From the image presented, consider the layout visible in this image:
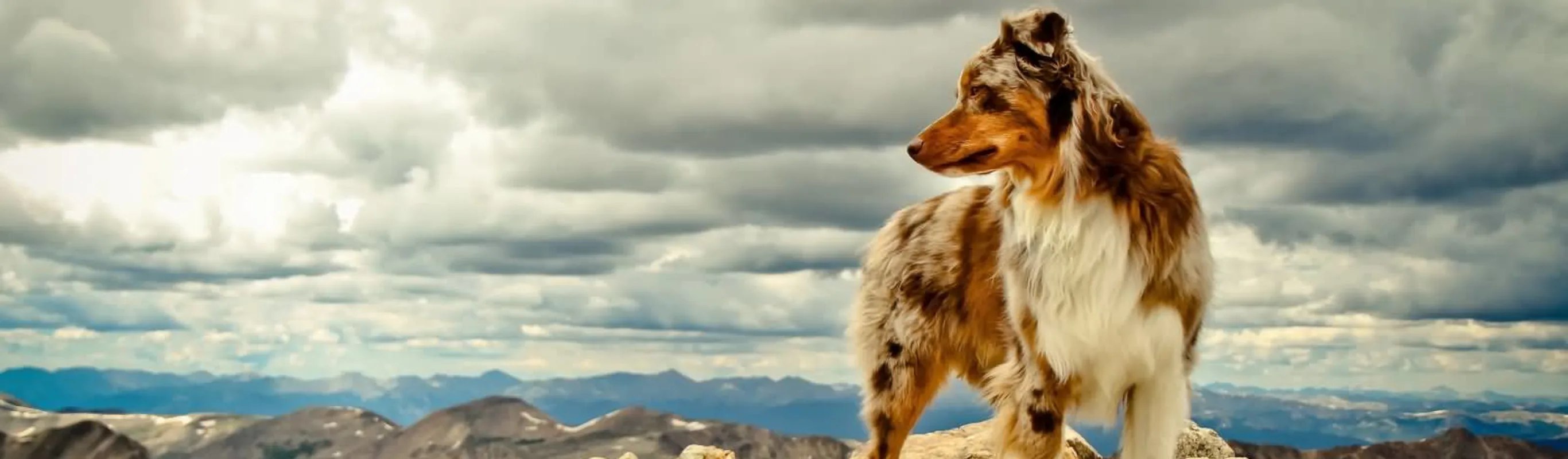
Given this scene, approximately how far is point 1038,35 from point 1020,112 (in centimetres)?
59

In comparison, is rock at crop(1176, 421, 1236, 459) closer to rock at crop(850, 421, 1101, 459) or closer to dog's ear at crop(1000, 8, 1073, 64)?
rock at crop(850, 421, 1101, 459)

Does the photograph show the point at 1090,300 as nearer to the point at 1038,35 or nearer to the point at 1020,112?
the point at 1020,112

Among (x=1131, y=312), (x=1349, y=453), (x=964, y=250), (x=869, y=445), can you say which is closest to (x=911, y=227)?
(x=964, y=250)

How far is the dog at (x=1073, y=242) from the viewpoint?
891 cm

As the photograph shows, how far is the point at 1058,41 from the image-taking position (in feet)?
29.2

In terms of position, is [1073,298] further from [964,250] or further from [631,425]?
[631,425]

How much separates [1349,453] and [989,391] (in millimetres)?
96532

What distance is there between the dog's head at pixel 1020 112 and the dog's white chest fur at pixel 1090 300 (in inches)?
20.3

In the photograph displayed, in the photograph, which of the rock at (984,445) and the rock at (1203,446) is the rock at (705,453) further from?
the rock at (1203,446)

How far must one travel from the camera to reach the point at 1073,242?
920 centimetres

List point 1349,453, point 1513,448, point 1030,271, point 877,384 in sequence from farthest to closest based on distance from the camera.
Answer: point 1513,448
point 1349,453
point 877,384
point 1030,271

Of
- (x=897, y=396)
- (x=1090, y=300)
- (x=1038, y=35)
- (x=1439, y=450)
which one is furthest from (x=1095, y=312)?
(x=1439, y=450)

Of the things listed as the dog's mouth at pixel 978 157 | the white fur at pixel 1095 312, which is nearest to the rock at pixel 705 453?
the white fur at pixel 1095 312

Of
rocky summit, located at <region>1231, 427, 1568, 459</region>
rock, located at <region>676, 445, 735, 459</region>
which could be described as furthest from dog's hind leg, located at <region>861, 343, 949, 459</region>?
rocky summit, located at <region>1231, 427, 1568, 459</region>
